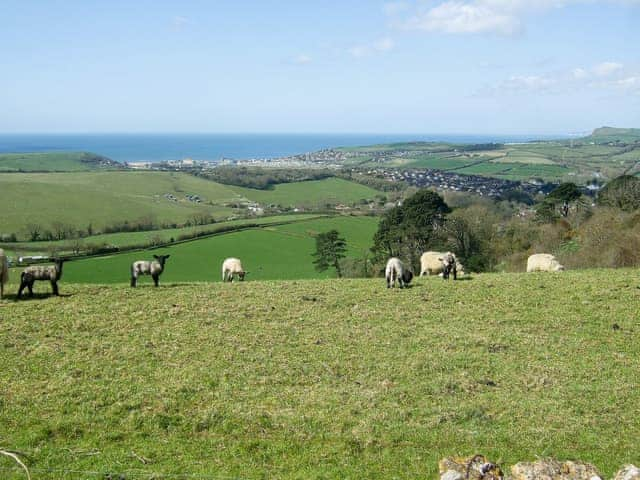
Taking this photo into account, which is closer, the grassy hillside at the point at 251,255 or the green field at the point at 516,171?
the grassy hillside at the point at 251,255

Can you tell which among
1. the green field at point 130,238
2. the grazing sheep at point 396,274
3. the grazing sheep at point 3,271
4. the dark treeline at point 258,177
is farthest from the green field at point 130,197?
the grazing sheep at point 396,274

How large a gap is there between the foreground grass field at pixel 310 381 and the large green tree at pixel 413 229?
2591cm

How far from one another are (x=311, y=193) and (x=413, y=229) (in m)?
83.1

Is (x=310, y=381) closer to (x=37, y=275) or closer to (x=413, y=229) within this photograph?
(x=37, y=275)

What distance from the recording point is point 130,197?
112 metres

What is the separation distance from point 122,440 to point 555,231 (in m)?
42.8

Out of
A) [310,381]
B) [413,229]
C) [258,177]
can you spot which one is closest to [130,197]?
[258,177]

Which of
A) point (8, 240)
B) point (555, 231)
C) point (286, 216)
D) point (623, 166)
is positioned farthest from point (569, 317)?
point (623, 166)

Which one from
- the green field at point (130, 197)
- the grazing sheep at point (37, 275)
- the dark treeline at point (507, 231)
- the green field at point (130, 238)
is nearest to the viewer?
the grazing sheep at point (37, 275)

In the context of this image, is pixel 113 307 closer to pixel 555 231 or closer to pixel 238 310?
pixel 238 310

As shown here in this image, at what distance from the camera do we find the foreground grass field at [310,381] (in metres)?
10.4

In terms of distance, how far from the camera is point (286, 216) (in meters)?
93.1

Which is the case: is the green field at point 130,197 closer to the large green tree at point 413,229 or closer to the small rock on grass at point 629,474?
the large green tree at point 413,229

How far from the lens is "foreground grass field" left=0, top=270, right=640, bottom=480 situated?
408 inches
